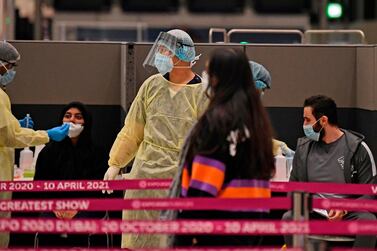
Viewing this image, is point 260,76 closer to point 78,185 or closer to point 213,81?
point 78,185

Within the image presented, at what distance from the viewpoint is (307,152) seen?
18.1 feet

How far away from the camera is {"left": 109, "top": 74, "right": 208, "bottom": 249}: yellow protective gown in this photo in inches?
195

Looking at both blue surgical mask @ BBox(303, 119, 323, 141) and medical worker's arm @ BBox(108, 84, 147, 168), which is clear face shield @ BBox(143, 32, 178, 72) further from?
blue surgical mask @ BBox(303, 119, 323, 141)

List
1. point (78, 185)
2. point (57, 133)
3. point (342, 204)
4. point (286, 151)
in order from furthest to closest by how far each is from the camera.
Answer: point (286, 151) < point (57, 133) < point (78, 185) < point (342, 204)

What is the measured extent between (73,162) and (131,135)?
93 cm

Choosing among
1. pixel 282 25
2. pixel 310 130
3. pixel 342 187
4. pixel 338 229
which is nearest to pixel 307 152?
pixel 310 130

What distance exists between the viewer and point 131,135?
5.11 metres

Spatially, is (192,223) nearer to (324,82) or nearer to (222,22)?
(324,82)

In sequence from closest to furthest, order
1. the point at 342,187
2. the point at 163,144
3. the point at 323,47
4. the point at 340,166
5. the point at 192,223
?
1. the point at 192,223
2. the point at 342,187
3. the point at 163,144
4. the point at 340,166
5. the point at 323,47

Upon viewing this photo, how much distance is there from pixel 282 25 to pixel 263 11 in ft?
1.61

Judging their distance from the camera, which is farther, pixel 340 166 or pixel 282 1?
pixel 282 1

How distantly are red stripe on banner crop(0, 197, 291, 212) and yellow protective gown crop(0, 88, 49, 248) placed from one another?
99cm

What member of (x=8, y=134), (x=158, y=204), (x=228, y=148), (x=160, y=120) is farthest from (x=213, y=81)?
(x=8, y=134)

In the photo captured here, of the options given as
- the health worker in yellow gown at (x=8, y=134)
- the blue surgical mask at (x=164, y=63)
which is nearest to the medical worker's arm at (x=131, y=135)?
the blue surgical mask at (x=164, y=63)
